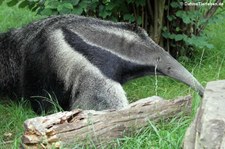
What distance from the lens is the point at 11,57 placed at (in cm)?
636

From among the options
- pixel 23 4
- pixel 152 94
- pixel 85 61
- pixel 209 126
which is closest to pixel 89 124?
pixel 209 126

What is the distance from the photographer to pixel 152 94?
22.0 ft

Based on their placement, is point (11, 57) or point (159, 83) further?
point (159, 83)

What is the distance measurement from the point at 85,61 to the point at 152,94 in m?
1.49

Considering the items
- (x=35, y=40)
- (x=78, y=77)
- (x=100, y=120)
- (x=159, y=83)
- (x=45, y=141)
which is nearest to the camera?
(x=45, y=141)

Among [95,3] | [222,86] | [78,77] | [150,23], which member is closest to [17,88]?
[78,77]

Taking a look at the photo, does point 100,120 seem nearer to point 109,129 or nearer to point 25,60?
point 109,129

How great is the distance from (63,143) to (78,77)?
63.3 inches

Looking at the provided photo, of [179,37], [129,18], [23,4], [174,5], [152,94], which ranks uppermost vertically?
[23,4]

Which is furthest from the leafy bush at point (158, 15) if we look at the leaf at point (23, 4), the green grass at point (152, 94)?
the green grass at point (152, 94)

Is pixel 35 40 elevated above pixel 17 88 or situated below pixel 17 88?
above

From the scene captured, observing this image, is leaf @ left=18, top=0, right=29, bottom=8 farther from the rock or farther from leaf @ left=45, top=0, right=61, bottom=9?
the rock

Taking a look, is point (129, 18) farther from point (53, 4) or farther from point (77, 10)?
point (53, 4)

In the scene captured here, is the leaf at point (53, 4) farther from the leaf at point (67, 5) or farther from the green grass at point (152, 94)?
the green grass at point (152, 94)
